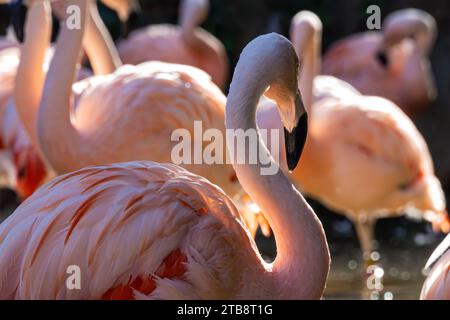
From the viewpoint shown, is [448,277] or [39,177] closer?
[448,277]

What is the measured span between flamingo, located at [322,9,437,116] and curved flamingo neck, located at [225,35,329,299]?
18.6 feet

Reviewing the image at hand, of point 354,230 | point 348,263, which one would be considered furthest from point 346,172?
point 354,230

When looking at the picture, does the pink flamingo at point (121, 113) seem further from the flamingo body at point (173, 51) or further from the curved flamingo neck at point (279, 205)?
the flamingo body at point (173, 51)

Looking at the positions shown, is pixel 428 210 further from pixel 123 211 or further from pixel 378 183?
pixel 123 211

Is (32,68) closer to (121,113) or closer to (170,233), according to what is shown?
(121,113)

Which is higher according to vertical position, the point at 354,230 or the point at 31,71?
the point at 31,71

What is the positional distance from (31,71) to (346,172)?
6.65 ft

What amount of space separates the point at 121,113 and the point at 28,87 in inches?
22.7

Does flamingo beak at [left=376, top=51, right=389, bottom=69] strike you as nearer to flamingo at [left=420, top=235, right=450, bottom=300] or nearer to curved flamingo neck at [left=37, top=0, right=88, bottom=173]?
curved flamingo neck at [left=37, top=0, right=88, bottom=173]

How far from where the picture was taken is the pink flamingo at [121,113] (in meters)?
4.71

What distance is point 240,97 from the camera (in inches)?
136

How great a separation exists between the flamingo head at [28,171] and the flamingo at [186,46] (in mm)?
2559

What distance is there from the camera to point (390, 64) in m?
9.14

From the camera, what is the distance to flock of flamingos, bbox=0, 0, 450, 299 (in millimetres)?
3283
